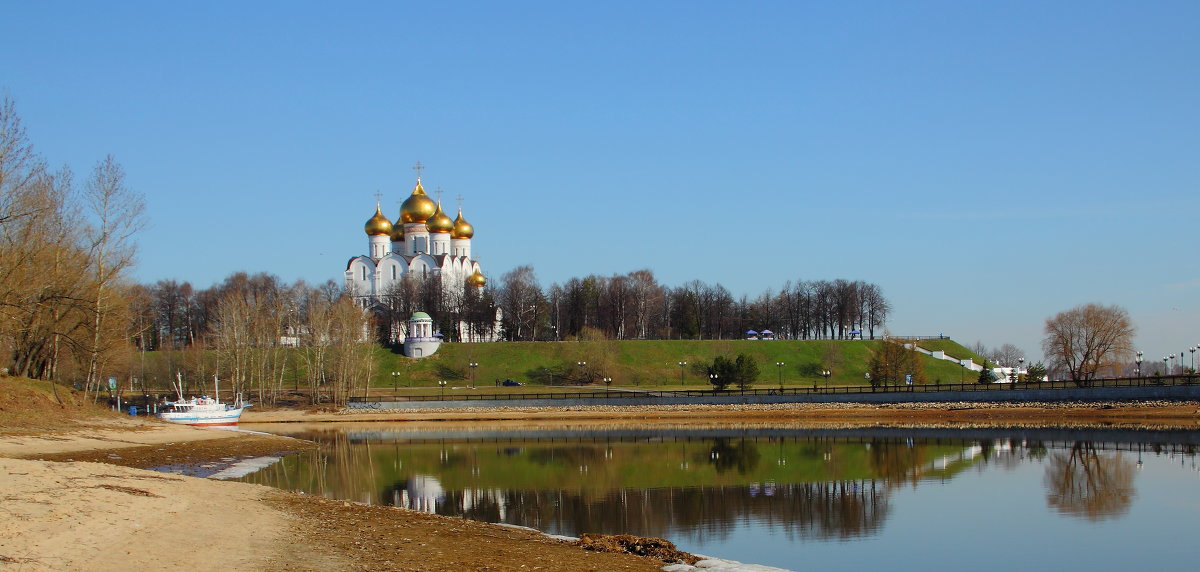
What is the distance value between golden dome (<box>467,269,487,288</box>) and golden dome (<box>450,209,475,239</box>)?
165 inches

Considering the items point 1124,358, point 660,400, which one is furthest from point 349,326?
point 1124,358

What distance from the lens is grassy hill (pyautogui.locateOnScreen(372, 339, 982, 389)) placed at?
266 ft

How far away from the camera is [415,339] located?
86.8 m

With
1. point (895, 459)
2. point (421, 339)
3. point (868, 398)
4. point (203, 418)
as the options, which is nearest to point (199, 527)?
point (895, 459)

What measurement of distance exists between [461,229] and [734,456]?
255 ft

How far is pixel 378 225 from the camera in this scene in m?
108

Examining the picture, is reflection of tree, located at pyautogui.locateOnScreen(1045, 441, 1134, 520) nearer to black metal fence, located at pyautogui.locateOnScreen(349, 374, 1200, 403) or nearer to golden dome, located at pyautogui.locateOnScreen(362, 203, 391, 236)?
black metal fence, located at pyautogui.locateOnScreen(349, 374, 1200, 403)

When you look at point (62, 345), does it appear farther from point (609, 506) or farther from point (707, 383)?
point (707, 383)

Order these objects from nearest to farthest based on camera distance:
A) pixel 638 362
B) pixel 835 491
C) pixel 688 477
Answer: pixel 835 491
pixel 688 477
pixel 638 362

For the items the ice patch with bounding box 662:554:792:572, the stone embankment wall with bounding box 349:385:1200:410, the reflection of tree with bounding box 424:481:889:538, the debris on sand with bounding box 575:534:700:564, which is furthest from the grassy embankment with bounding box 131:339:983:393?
the ice patch with bounding box 662:554:792:572

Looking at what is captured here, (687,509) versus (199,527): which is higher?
(199,527)

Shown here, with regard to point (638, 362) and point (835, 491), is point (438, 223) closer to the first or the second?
point (638, 362)

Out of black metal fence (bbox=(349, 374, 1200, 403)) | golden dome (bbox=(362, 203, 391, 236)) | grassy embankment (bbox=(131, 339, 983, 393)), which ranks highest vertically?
golden dome (bbox=(362, 203, 391, 236))

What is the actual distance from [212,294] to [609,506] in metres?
90.9
